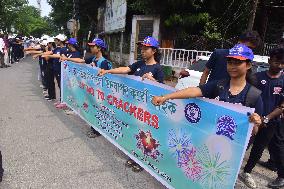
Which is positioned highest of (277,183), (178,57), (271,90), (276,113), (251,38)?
(251,38)

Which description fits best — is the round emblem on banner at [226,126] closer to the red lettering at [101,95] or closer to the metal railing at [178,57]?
the red lettering at [101,95]

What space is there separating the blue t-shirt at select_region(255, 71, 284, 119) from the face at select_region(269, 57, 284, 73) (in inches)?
4.2

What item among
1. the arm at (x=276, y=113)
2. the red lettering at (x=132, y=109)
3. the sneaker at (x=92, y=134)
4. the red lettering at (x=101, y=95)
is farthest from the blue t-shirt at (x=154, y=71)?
the sneaker at (x=92, y=134)

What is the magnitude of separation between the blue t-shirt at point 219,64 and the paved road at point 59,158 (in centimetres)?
141

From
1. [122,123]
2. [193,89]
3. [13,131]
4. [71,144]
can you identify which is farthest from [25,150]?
[193,89]

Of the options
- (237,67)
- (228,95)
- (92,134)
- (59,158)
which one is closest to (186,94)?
(228,95)

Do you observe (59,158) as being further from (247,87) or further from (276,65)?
(276,65)

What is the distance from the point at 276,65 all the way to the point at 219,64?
75 centimetres

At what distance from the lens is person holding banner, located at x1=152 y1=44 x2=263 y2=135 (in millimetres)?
2898

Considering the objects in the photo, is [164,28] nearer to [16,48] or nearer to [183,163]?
[16,48]

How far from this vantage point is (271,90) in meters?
3.83

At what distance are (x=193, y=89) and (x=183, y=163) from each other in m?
0.77

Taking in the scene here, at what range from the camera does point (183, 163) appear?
3.21m

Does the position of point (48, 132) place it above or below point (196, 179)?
below
